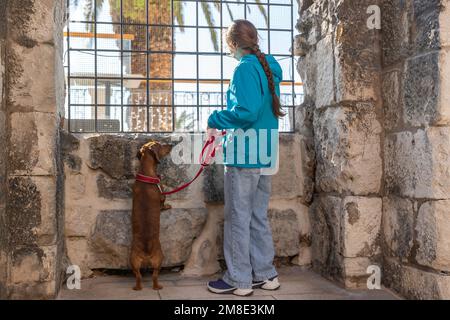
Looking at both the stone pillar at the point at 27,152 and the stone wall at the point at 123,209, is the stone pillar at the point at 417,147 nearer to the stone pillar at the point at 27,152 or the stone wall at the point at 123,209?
the stone wall at the point at 123,209

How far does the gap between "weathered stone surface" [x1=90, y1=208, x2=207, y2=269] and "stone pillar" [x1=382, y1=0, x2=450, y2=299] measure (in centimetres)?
128

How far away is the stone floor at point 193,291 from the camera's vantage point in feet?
10.1

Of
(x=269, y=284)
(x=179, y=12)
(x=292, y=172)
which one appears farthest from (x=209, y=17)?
(x=269, y=284)

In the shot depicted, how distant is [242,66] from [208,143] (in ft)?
1.78

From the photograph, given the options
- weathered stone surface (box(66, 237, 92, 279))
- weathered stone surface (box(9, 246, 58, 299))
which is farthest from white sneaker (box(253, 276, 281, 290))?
weathered stone surface (box(9, 246, 58, 299))

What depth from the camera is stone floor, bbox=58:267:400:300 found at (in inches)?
121

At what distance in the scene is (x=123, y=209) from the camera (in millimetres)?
3514

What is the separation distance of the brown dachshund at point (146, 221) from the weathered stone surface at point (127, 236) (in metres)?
0.29

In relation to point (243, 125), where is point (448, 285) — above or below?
below

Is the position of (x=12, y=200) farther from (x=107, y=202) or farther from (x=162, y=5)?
(x=162, y=5)

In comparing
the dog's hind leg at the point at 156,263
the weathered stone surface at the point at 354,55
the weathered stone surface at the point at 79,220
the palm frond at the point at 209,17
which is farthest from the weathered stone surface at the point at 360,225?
the palm frond at the point at 209,17

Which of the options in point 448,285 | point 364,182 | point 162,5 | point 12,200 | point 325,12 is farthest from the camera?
point 162,5

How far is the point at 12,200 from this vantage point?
2904mm

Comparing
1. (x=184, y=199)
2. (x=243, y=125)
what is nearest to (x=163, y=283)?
(x=184, y=199)
